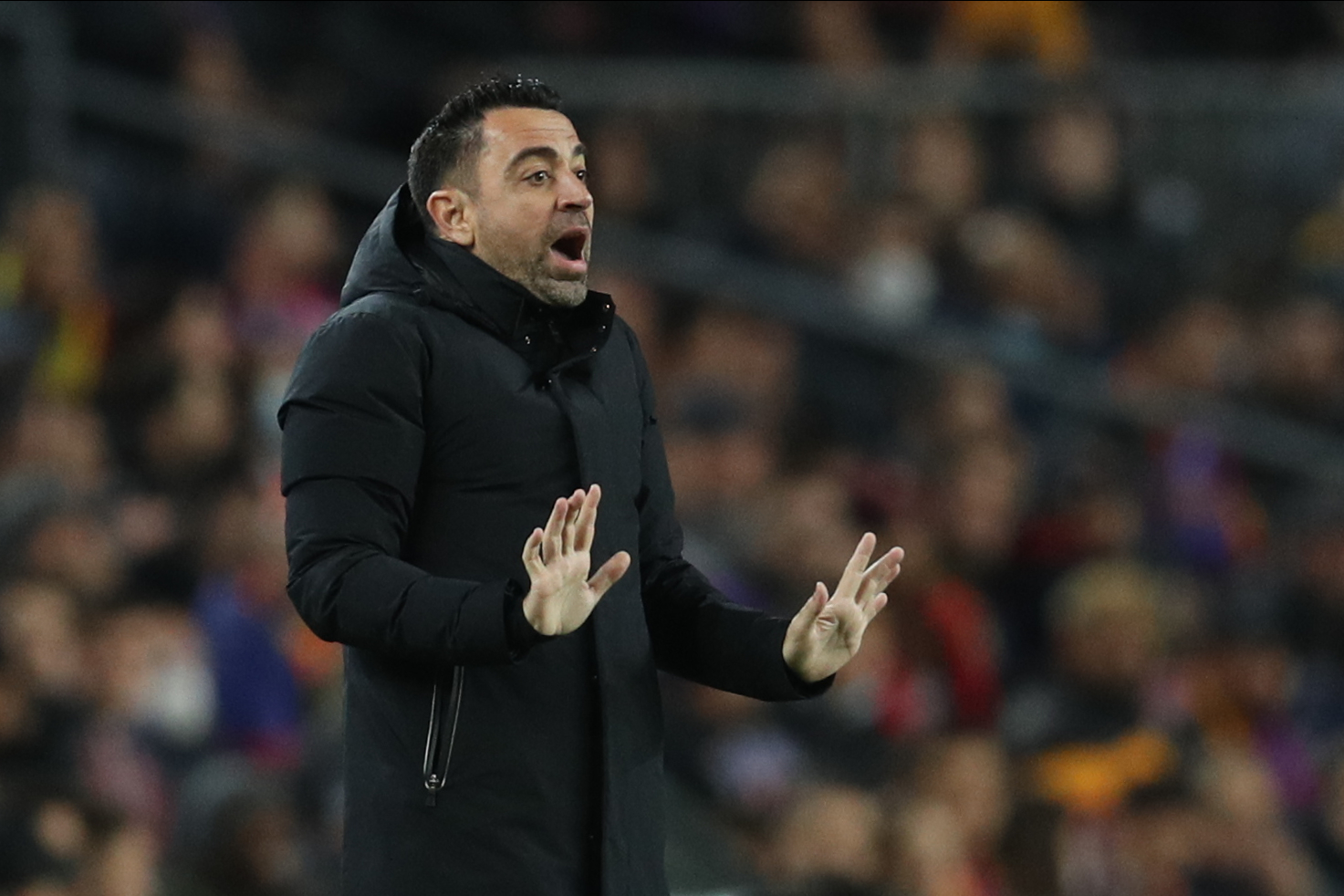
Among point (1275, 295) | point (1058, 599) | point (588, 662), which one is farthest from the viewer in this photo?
point (1275, 295)

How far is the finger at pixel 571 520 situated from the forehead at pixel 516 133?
1.87 ft

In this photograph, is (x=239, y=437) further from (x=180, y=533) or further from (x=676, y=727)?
(x=676, y=727)

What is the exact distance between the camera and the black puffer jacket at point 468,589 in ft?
10.1

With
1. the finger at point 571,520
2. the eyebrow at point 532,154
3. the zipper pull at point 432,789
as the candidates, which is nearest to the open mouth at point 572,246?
the eyebrow at point 532,154

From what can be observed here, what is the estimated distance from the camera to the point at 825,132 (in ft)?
32.4

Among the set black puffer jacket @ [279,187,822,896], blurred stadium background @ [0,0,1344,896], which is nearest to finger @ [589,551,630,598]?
black puffer jacket @ [279,187,822,896]

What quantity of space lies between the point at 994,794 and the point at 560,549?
4215mm

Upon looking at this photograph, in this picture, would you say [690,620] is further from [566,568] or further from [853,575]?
[566,568]

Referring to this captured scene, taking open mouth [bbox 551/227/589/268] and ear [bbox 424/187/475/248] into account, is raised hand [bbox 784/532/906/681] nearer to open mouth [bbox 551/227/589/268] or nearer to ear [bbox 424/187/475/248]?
open mouth [bbox 551/227/589/268]

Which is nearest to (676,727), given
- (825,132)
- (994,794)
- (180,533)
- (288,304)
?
(994,794)

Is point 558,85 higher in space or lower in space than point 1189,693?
higher

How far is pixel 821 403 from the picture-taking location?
9133 mm

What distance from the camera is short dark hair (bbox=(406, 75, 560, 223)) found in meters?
3.32

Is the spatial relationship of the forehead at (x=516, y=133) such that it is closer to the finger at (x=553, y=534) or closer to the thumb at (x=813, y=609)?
the finger at (x=553, y=534)
